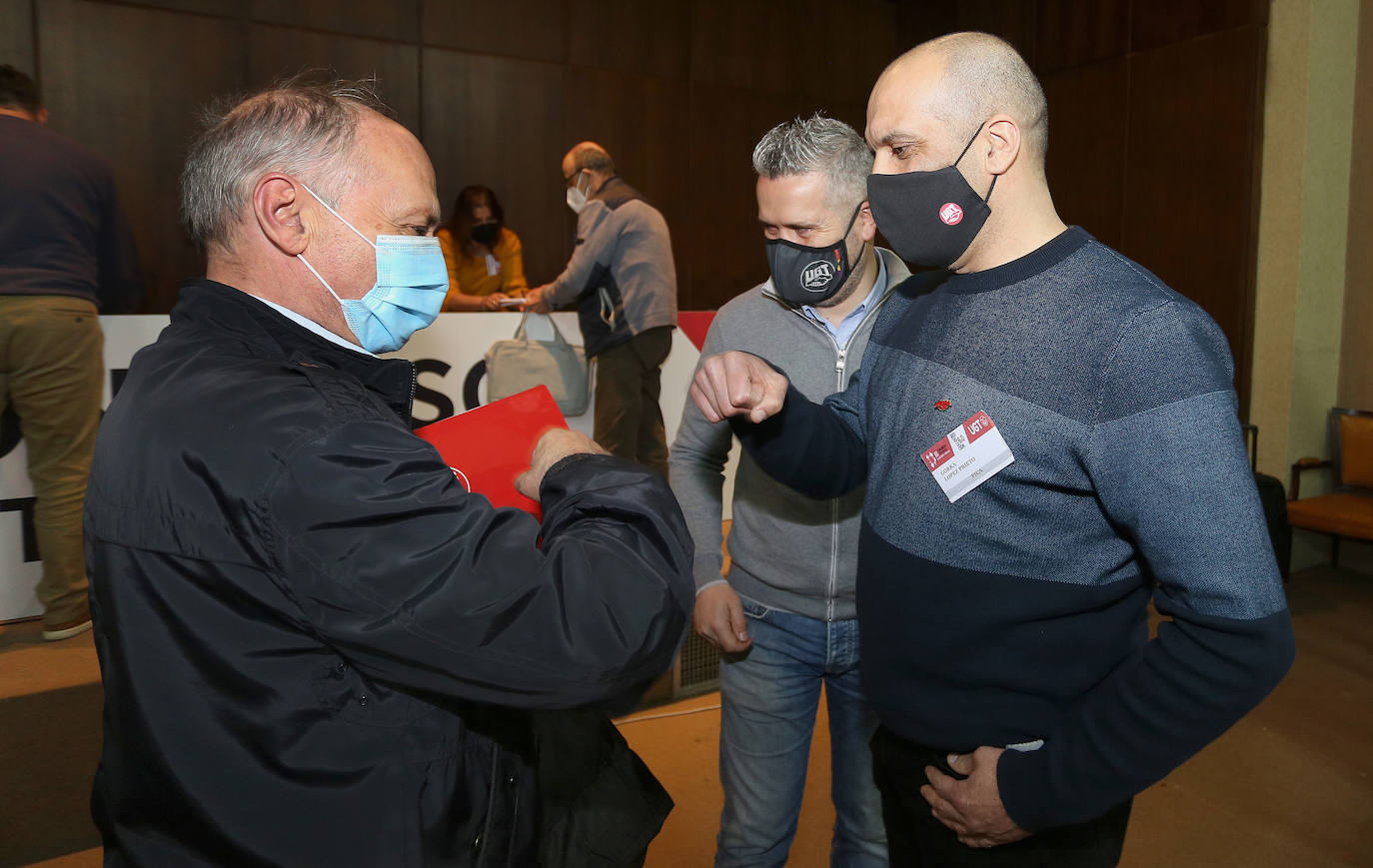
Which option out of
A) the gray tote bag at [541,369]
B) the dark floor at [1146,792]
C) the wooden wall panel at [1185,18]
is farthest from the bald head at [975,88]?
the wooden wall panel at [1185,18]

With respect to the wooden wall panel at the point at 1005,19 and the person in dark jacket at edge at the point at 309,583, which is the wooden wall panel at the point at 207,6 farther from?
the person in dark jacket at edge at the point at 309,583

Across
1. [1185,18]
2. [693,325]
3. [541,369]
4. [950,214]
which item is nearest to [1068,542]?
[950,214]

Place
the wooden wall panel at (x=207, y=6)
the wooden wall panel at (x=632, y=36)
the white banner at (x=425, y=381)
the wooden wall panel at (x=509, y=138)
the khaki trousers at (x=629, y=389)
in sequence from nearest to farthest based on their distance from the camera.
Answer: the white banner at (x=425, y=381), the khaki trousers at (x=629, y=389), the wooden wall panel at (x=207, y=6), the wooden wall panel at (x=509, y=138), the wooden wall panel at (x=632, y=36)

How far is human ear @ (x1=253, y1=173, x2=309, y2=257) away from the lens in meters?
1.03

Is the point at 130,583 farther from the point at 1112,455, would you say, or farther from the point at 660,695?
the point at 660,695

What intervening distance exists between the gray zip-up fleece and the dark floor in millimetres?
1031

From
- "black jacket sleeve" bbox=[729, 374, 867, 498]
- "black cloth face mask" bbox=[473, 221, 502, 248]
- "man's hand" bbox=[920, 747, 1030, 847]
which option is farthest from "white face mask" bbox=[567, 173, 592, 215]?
"man's hand" bbox=[920, 747, 1030, 847]

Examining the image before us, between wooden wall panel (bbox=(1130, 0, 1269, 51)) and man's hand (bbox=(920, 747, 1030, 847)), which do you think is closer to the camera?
man's hand (bbox=(920, 747, 1030, 847))

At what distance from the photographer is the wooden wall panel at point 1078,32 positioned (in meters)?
6.15

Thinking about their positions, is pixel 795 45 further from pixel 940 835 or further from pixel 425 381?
pixel 940 835

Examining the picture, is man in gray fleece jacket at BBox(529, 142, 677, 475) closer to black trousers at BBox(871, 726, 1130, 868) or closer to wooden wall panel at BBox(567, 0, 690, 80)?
black trousers at BBox(871, 726, 1130, 868)

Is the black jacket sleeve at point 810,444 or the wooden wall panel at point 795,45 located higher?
the wooden wall panel at point 795,45

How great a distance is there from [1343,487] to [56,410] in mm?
6166

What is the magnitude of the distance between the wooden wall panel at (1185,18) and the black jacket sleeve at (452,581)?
5.89m
